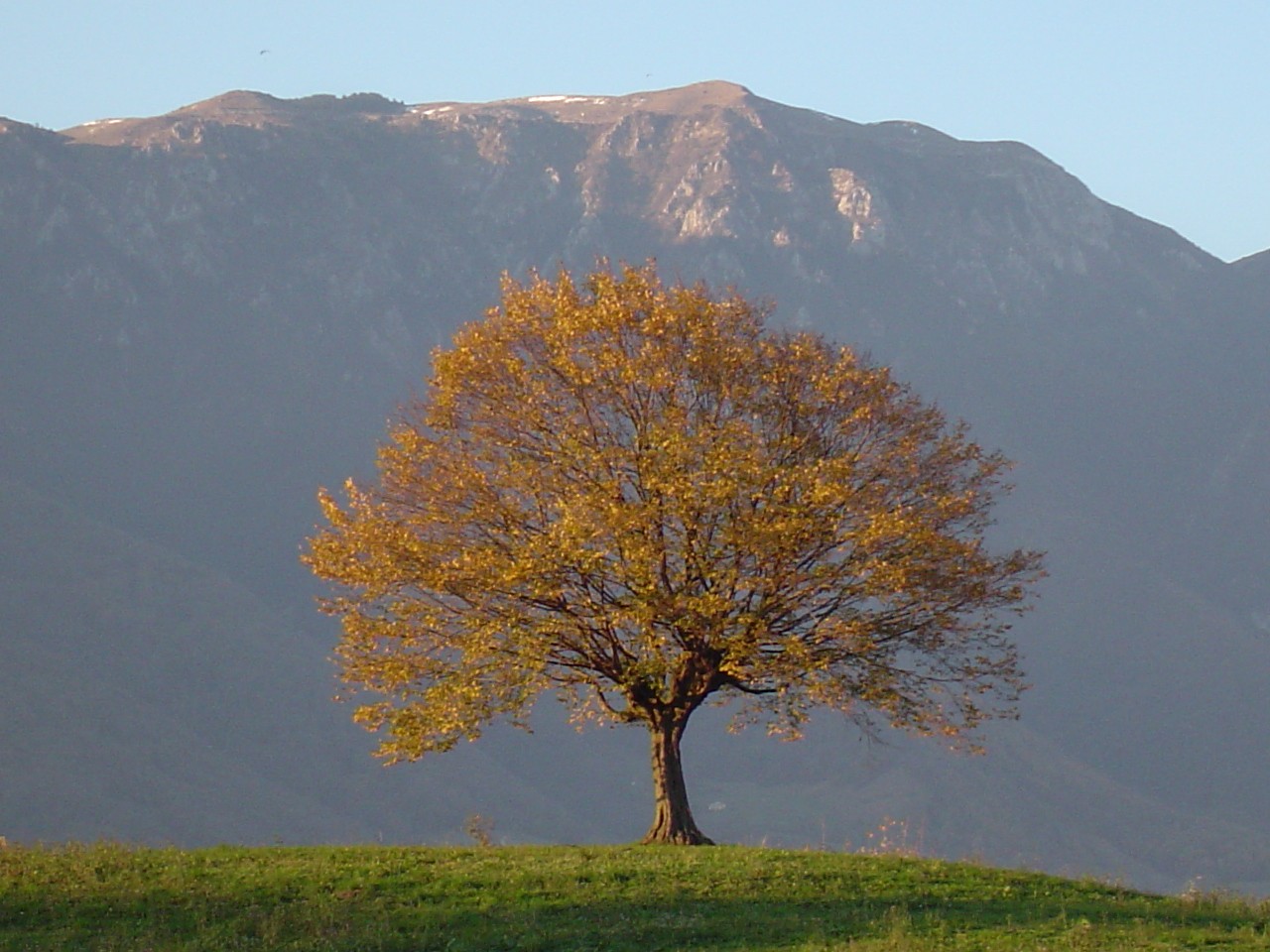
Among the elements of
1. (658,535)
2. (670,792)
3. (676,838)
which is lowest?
(676,838)

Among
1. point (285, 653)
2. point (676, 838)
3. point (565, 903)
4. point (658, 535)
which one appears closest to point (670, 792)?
point (676, 838)

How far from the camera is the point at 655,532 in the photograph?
25.6 meters

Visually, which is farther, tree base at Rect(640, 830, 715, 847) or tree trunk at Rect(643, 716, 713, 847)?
tree trunk at Rect(643, 716, 713, 847)

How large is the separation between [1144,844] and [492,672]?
400 feet

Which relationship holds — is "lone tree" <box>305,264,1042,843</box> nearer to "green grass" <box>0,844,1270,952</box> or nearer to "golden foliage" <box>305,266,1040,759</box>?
"golden foliage" <box>305,266,1040,759</box>

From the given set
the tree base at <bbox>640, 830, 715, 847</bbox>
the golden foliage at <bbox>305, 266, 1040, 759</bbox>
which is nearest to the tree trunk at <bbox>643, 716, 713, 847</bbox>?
the tree base at <bbox>640, 830, 715, 847</bbox>

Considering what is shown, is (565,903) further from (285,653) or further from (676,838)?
(285,653)

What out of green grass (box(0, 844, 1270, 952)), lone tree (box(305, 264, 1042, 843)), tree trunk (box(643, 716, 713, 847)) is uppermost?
lone tree (box(305, 264, 1042, 843))

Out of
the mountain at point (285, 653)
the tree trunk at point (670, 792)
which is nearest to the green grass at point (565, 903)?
the tree trunk at point (670, 792)

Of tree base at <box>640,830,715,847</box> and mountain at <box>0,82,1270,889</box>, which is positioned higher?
mountain at <box>0,82,1270,889</box>

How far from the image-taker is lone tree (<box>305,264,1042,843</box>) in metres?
25.2

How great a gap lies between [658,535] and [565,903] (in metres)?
7.38

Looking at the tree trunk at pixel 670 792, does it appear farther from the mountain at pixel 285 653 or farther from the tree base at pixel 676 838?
the mountain at pixel 285 653

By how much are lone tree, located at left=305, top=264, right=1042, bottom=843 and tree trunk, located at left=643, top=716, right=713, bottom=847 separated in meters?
0.05
